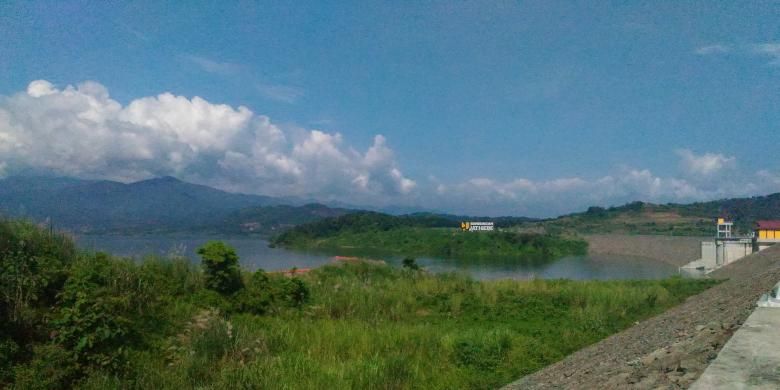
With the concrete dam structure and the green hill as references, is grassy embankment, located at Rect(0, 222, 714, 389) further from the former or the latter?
the green hill

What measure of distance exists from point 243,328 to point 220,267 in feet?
9.33

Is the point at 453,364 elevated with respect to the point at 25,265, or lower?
lower

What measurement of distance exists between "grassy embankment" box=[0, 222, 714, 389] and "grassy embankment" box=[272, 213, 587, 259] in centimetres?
5215

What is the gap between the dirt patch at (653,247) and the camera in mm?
53194

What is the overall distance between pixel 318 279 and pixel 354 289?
96.8 inches

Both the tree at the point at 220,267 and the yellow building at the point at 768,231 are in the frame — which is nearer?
the tree at the point at 220,267

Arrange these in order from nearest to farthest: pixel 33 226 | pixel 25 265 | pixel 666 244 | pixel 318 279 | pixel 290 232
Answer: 1. pixel 25 265
2. pixel 33 226
3. pixel 318 279
4. pixel 666 244
5. pixel 290 232

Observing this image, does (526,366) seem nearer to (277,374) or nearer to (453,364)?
(453,364)

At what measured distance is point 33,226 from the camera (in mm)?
9125

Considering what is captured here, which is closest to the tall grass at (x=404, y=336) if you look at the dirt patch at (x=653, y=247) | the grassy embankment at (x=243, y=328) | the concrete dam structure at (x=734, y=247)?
the grassy embankment at (x=243, y=328)

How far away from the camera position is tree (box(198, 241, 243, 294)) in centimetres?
1057

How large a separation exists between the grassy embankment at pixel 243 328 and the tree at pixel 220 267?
1.7 inches

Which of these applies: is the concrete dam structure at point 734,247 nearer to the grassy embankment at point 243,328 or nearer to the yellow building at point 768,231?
the yellow building at point 768,231

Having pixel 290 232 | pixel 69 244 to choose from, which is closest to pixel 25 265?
pixel 69 244
